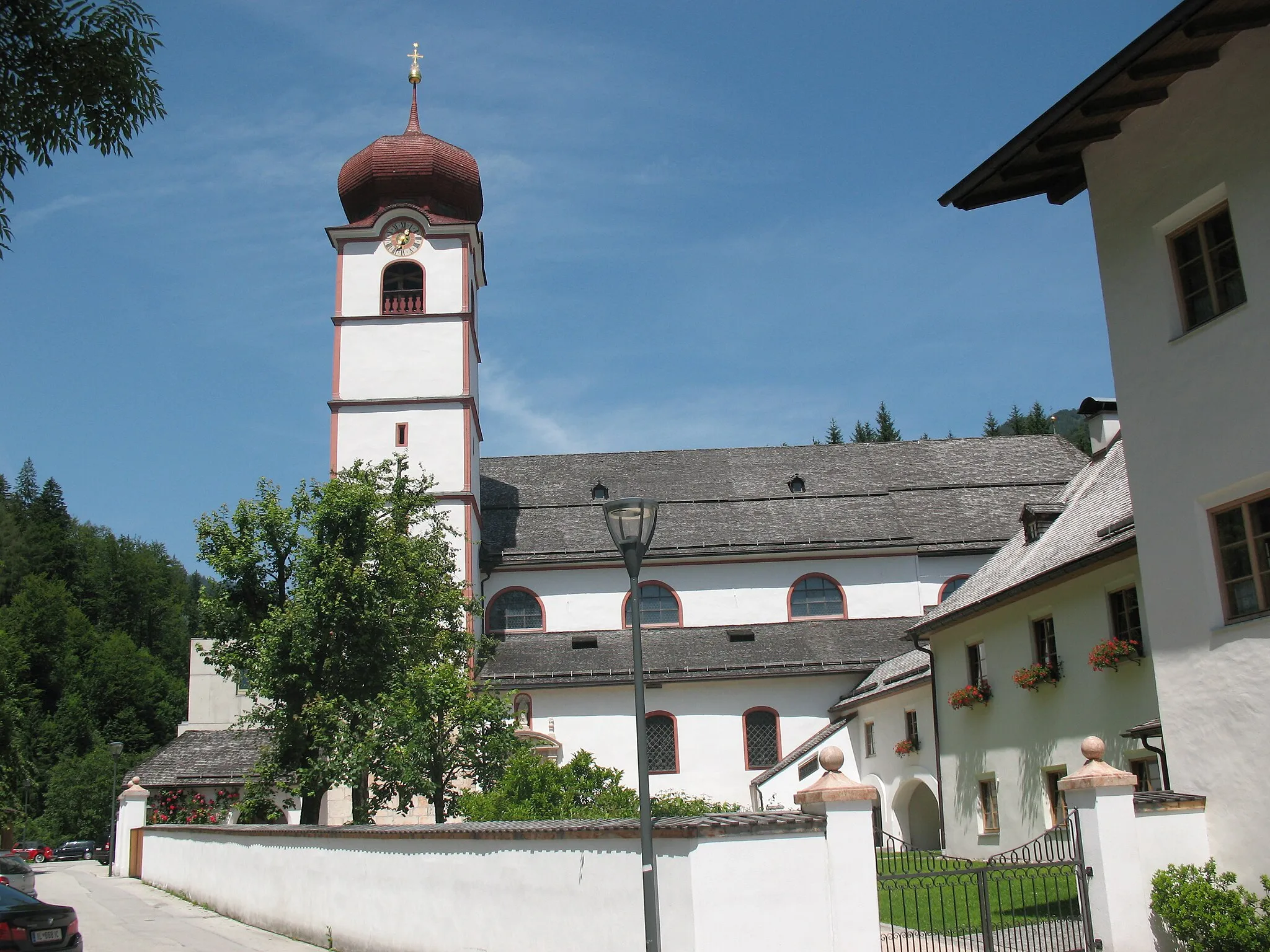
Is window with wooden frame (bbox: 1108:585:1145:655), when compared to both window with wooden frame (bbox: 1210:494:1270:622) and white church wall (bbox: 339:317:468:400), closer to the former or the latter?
window with wooden frame (bbox: 1210:494:1270:622)

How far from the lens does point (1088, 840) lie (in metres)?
10.8

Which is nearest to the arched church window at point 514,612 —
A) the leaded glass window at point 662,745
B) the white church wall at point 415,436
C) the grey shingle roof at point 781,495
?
the grey shingle roof at point 781,495

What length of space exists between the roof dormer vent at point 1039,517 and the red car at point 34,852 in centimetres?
3585

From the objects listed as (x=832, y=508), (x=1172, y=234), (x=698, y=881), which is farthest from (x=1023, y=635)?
(x=832, y=508)

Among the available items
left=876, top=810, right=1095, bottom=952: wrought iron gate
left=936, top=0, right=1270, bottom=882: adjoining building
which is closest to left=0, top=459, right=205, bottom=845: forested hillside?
left=876, top=810, right=1095, bottom=952: wrought iron gate

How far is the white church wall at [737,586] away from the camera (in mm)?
32656

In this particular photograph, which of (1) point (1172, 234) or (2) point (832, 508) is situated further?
(2) point (832, 508)

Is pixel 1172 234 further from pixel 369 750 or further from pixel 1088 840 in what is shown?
pixel 369 750

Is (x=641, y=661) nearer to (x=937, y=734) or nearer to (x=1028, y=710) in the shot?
(x=1028, y=710)

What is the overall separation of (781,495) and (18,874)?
21541 mm

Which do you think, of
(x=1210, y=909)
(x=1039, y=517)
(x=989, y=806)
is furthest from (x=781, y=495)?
(x=1210, y=909)

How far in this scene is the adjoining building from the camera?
34.6 feet

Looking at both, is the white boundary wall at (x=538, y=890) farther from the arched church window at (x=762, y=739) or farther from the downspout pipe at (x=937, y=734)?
the arched church window at (x=762, y=739)

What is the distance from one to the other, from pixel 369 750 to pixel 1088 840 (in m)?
12.5
